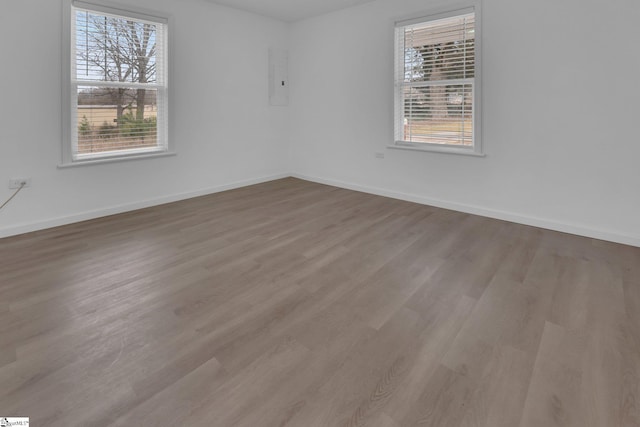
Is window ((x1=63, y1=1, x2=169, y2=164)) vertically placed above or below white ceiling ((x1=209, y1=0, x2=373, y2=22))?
below

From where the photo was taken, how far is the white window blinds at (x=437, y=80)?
417 cm

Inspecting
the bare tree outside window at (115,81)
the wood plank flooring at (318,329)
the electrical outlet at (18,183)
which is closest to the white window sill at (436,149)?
the wood plank flooring at (318,329)

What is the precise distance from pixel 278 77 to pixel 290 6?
1137mm

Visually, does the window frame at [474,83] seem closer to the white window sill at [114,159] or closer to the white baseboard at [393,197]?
the white baseboard at [393,197]

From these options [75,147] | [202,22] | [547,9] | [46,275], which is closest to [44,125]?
[75,147]

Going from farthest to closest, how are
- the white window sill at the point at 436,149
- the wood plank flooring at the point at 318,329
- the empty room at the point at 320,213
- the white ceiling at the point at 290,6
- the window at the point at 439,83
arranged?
the white ceiling at the point at 290,6
the white window sill at the point at 436,149
the window at the point at 439,83
the empty room at the point at 320,213
the wood plank flooring at the point at 318,329

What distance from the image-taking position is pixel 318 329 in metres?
2.02

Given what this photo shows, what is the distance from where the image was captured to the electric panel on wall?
5.83m

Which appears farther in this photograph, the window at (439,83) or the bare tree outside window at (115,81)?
the window at (439,83)

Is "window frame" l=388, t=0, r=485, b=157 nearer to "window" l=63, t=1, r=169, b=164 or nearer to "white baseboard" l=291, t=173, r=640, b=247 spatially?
"white baseboard" l=291, t=173, r=640, b=247

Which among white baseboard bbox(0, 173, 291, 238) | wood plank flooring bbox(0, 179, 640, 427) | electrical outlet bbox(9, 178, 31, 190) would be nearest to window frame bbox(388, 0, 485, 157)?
wood plank flooring bbox(0, 179, 640, 427)

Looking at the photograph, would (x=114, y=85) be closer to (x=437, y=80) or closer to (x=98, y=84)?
(x=98, y=84)

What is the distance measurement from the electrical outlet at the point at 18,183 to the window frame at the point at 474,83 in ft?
13.7

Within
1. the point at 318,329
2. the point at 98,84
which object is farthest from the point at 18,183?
the point at 318,329
